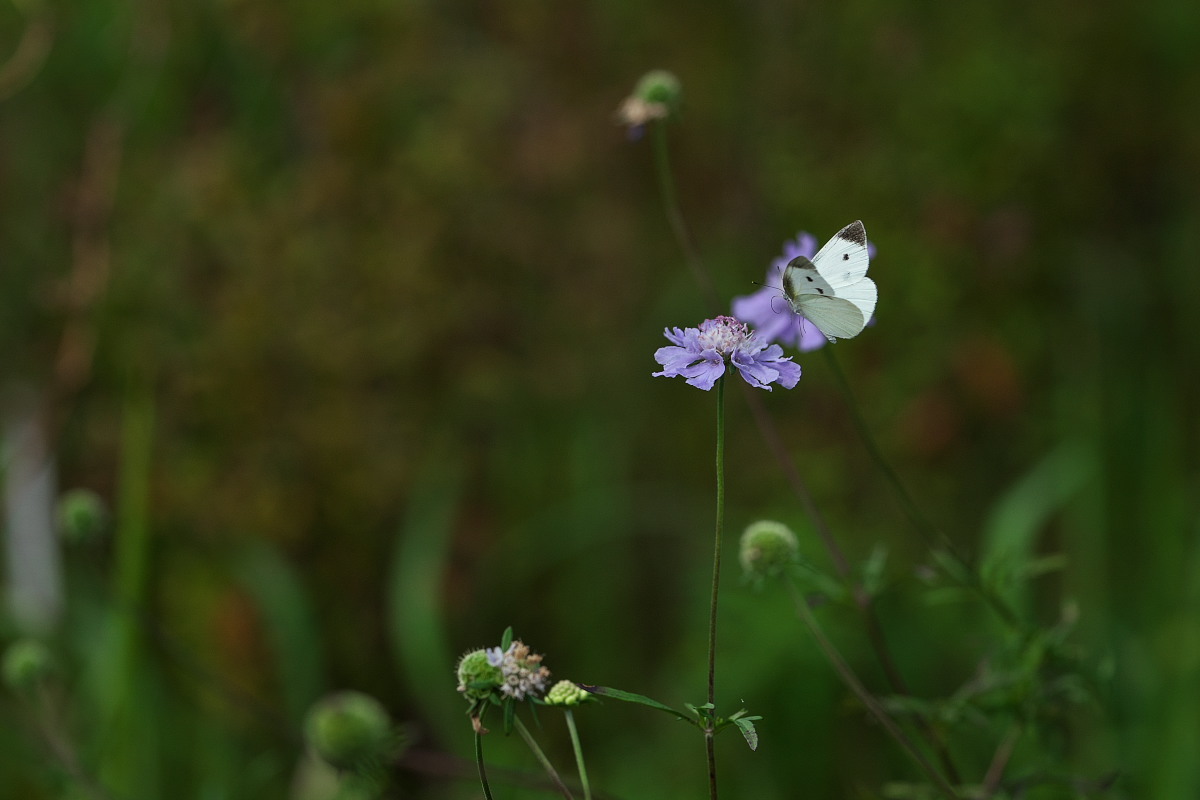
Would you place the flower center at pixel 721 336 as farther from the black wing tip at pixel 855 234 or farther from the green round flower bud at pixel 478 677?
the green round flower bud at pixel 478 677

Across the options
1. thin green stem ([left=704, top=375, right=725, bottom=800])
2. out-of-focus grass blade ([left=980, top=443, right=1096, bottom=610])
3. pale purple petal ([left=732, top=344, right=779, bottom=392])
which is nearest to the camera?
thin green stem ([left=704, top=375, right=725, bottom=800])

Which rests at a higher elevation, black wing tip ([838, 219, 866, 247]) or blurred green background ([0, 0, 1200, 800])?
blurred green background ([0, 0, 1200, 800])

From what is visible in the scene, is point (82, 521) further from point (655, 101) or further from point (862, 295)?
point (862, 295)

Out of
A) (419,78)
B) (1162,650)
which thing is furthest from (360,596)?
(1162,650)

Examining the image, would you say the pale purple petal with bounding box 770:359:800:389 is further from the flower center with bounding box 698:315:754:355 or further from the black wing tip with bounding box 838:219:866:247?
the black wing tip with bounding box 838:219:866:247

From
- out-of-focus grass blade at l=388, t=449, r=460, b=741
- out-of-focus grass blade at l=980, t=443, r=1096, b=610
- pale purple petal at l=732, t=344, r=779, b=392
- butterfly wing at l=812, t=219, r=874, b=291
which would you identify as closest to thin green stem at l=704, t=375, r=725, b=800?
pale purple petal at l=732, t=344, r=779, b=392
